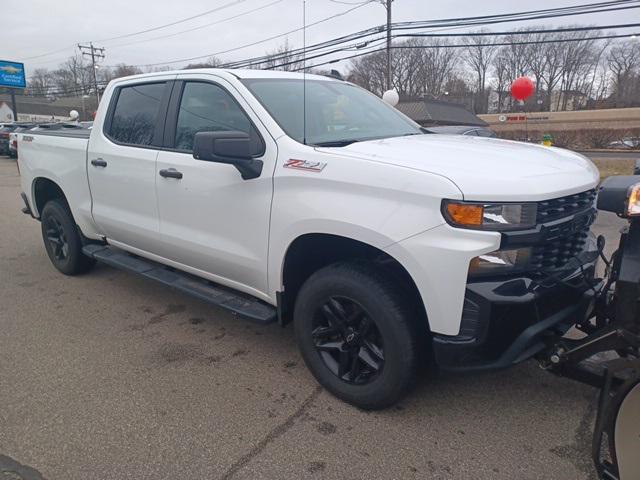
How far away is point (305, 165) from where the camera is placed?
111 inches

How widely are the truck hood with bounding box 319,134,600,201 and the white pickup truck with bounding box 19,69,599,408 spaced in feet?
0.04

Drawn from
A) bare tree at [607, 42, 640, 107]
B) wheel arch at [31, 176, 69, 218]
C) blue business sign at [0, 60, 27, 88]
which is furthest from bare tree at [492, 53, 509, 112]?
wheel arch at [31, 176, 69, 218]

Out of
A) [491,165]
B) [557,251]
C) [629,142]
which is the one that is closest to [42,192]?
[491,165]

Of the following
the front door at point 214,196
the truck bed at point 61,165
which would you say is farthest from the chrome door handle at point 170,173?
the truck bed at point 61,165

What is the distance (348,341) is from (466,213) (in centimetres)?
105

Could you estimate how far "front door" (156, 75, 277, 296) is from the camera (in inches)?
122

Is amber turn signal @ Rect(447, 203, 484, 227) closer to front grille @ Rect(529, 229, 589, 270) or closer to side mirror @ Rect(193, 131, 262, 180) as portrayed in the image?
front grille @ Rect(529, 229, 589, 270)

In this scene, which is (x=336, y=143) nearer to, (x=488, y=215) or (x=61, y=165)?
(x=488, y=215)

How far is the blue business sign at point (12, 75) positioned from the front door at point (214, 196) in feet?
187

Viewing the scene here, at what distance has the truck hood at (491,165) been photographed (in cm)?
230

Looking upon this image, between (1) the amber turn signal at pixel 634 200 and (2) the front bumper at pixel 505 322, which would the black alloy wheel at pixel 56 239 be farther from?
(1) the amber turn signal at pixel 634 200

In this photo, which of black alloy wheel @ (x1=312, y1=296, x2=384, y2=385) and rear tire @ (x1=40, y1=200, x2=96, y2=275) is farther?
rear tire @ (x1=40, y1=200, x2=96, y2=275)

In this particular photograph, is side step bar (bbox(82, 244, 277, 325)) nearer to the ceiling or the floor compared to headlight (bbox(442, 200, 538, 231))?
nearer to the floor

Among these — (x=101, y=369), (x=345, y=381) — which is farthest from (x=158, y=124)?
(x=345, y=381)
